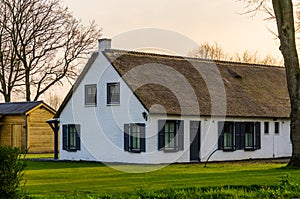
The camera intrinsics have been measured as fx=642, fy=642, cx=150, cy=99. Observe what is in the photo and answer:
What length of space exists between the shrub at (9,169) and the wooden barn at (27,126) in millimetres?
32428

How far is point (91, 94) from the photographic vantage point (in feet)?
114

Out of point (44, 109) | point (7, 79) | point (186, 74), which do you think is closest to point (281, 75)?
point (186, 74)

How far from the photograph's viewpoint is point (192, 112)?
106 feet

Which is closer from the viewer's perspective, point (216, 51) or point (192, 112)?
point (192, 112)

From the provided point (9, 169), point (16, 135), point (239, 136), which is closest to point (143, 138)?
point (239, 136)

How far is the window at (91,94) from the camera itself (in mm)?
34431

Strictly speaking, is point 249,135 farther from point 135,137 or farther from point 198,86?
point 135,137

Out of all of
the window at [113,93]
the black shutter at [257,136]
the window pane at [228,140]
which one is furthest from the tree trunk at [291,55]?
the window at [113,93]

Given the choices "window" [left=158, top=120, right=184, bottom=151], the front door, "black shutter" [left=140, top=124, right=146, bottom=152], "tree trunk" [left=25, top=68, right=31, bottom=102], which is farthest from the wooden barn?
"window" [left=158, top=120, right=184, bottom=151]

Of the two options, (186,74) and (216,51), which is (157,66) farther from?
(216,51)

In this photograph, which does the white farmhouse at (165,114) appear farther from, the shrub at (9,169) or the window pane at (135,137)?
the shrub at (9,169)

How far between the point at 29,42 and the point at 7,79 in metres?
3.32

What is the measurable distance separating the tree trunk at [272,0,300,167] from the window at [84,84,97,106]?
1157 cm

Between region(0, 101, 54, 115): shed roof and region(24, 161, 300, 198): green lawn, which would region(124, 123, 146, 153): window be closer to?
region(24, 161, 300, 198): green lawn
